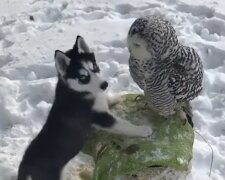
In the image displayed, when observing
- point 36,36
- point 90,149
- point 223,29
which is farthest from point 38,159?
point 223,29

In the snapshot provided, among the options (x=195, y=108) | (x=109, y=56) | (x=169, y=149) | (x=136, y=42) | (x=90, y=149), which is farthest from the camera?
(x=109, y=56)

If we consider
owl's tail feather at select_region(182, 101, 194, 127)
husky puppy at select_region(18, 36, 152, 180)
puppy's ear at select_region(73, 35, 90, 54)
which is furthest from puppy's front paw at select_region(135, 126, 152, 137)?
puppy's ear at select_region(73, 35, 90, 54)

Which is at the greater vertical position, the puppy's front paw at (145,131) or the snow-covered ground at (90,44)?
the puppy's front paw at (145,131)

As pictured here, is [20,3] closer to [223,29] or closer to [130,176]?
[223,29]

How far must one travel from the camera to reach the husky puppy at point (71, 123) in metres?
2.59

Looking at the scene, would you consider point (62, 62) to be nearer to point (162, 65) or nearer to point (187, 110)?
point (162, 65)

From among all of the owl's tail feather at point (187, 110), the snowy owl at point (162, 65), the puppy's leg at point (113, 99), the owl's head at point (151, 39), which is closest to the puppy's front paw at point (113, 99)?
the puppy's leg at point (113, 99)

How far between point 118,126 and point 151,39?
479 millimetres

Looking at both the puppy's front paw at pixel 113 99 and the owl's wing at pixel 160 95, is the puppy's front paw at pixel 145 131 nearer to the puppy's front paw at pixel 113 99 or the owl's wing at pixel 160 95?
the owl's wing at pixel 160 95

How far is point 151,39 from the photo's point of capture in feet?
8.15

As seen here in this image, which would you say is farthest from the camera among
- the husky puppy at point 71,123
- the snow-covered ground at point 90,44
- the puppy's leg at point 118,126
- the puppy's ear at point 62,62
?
the snow-covered ground at point 90,44

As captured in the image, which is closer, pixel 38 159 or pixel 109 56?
pixel 38 159

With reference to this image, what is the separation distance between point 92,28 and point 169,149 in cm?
174

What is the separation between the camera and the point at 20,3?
178 inches
